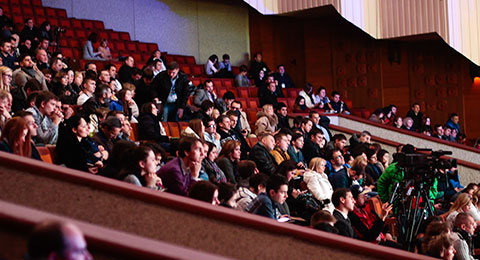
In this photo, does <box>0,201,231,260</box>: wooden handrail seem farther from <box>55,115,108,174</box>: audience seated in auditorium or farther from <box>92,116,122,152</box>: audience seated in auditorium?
<box>92,116,122,152</box>: audience seated in auditorium

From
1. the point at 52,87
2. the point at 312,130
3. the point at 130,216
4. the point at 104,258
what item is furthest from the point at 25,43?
the point at 104,258

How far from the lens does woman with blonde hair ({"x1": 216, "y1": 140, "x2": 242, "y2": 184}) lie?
4.49m

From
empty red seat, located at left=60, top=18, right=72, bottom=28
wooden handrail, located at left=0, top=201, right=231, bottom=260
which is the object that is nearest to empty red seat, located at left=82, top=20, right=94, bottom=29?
empty red seat, located at left=60, top=18, right=72, bottom=28

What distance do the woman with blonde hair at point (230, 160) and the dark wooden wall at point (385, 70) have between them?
5.17m

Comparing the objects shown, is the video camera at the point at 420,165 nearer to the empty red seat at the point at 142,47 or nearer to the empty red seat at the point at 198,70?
the empty red seat at the point at 198,70

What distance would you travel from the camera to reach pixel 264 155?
5.09 m

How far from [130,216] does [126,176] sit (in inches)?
36.5

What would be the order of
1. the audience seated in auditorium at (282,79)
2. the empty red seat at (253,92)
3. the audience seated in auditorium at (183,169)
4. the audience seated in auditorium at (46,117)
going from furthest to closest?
the audience seated in auditorium at (282,79), the empty red seat at (253,92), the audience seated in auditorium at (46,117), the audience seated in auditorium at (183,169)

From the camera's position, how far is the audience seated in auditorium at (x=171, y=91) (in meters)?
5.83

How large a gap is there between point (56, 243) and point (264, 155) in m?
3.96

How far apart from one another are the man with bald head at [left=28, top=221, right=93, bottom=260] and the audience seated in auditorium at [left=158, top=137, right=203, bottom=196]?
208 centimetres

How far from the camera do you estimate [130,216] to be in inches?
75.6

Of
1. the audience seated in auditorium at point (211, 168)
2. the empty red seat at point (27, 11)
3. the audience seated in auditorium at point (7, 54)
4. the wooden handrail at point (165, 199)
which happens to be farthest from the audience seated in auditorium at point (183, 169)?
the empty red seat at point (27, 11)

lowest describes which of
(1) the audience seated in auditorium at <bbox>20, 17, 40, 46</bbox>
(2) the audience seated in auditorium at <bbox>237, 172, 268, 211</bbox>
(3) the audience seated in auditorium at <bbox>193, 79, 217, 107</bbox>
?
(2) the audience seated in auditorium at <bbox>237, 172, 268, 211</bbox>
